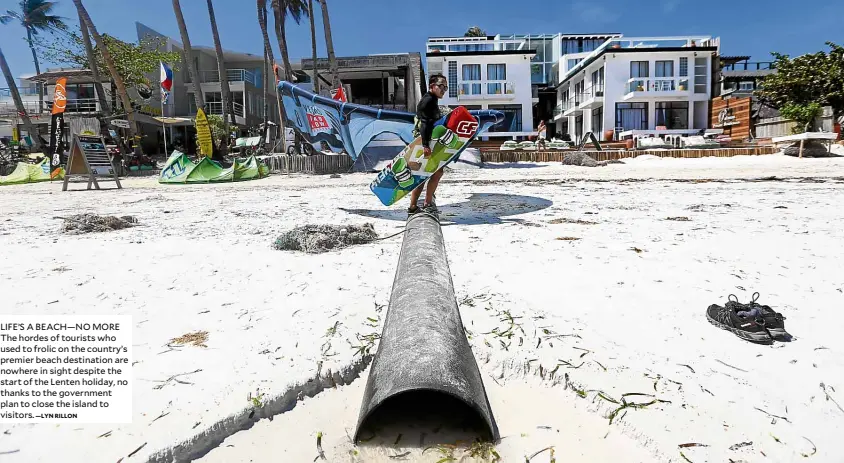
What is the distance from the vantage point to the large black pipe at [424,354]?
1554mm

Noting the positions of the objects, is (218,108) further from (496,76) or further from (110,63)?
(496,76)

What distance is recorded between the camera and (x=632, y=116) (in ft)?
111

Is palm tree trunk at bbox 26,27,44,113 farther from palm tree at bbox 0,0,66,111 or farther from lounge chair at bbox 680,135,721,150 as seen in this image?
lounge chair at bbox 680,135,721,150

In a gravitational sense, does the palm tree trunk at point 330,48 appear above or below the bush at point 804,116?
above

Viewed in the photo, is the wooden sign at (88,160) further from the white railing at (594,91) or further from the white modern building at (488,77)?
the white railing at (594,91)

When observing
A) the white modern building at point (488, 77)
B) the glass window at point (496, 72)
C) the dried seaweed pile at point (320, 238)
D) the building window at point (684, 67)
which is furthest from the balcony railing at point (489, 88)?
the dried seaweed pile at point (320, 238)

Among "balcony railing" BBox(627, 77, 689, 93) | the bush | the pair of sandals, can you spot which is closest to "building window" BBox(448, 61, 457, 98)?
"balcony railing" BBox(627, 77, 689, 93)

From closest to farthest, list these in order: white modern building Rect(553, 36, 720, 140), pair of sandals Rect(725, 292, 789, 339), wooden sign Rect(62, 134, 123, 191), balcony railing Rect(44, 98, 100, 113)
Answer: pair of sandals Rect(725, 292, 789, 339) < wooden sign Rect(62, 134, 123, 191) < balcony railing Rect(44, 98, 100, 113) < white modern building Rect(553, 36, 720, 140)

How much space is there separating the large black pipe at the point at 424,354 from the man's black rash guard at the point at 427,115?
→ 3.24 metres

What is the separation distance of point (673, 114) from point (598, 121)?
16.6ft

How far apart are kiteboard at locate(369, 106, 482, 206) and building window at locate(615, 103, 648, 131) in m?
31.3

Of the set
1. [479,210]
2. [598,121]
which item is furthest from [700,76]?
[479,210]

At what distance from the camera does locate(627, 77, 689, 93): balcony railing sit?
3192cm

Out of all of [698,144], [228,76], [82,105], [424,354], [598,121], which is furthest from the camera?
[598,121]
